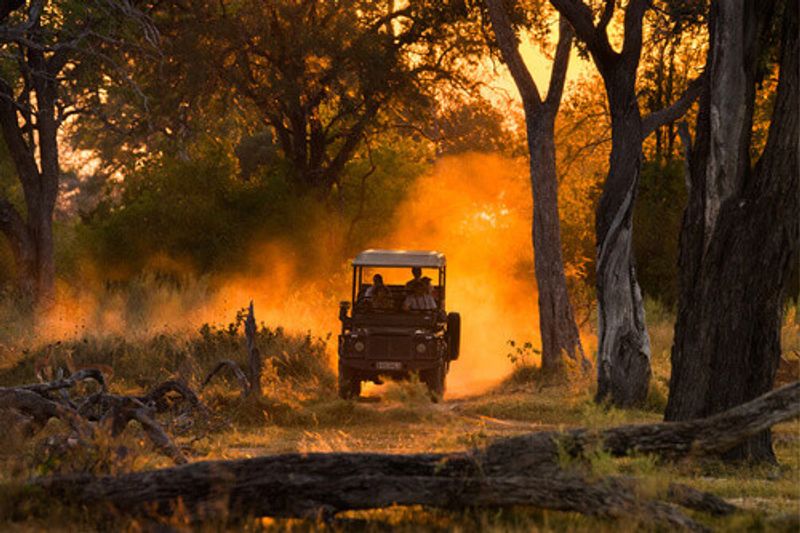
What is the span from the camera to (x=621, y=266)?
56.4 ft

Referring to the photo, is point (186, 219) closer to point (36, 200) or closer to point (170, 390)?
point (36, 200)

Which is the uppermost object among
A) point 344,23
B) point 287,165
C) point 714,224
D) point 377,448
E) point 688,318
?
point 344,23

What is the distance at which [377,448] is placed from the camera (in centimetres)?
1333

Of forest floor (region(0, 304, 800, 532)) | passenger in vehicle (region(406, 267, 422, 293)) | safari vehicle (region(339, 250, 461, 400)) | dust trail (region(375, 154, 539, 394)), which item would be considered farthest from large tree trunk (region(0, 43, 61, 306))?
passenger in vehicle (region(406, 267, 422, 293))

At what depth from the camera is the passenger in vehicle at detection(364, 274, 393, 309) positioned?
1903 cm

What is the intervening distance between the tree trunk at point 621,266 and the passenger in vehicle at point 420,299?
2.61 m

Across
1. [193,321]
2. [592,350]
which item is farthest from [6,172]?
[592,350]

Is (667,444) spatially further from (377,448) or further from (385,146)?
(385,146)

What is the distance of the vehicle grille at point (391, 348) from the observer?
1823cm

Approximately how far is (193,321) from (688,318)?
519 inches

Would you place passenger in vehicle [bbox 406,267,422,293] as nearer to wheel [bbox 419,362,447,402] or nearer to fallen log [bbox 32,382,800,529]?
wheel [bbox 419,362,447,402]

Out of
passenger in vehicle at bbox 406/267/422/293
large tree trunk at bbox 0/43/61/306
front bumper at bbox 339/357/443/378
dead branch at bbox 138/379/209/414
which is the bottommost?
dead branch at bbox 138/379/209/414

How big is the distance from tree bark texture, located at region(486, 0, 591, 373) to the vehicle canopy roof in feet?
6.72

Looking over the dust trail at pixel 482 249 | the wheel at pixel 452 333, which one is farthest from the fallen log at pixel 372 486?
the dust trail at pixel 482 249
